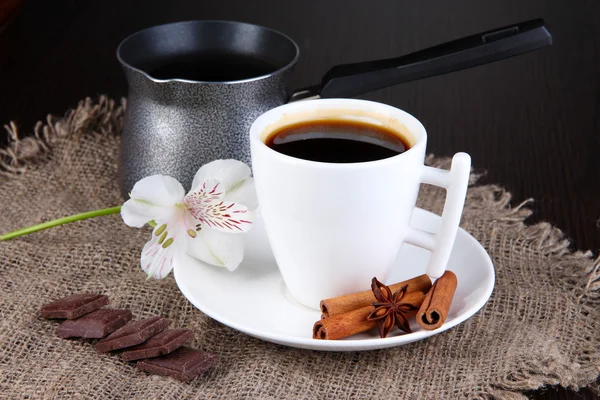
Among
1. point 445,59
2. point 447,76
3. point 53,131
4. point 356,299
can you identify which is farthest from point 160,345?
point 447,76

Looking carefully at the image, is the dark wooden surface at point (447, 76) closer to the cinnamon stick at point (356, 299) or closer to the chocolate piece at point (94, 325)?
the cinnamon stick at point (356, 299)

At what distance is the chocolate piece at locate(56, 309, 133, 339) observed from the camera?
3.97 ft

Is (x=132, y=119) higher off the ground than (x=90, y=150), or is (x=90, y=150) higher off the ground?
(x=132, y=119)

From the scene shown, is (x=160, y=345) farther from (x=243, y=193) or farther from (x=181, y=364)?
(x=243, y=193)

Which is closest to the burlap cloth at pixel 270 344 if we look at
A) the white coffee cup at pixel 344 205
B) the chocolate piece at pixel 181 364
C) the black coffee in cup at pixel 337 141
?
the chocolate piece at pixel 181 364

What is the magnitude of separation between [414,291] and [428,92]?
1.09 m

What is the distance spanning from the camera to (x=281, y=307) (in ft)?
4.10

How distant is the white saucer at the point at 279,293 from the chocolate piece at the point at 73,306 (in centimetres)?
14

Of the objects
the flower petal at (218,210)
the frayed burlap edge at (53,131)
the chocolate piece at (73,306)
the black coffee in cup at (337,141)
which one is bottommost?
the frayed burlap edge at (53,131)

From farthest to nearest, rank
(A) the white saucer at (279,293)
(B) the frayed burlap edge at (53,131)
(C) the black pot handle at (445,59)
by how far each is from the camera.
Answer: (B) the frayed burlap edge at (53,131) < (C) the black pot handle at (445,59) < (A) the white saucer at (279,293)

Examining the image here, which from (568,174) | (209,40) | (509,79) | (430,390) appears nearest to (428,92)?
(509,79)

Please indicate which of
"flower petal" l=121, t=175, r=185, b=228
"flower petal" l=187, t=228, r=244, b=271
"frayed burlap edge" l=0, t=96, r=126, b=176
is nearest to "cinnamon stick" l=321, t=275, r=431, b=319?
"flower petal" l=187, t=228, r=244, b=271

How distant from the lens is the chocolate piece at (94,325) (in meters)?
1.21

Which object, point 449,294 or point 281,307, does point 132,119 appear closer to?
point 281,307
